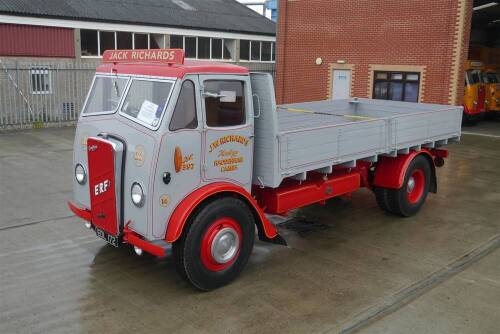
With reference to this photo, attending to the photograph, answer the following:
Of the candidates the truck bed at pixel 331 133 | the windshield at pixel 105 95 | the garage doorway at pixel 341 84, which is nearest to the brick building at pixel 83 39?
the garage doorway at pixel 341 84

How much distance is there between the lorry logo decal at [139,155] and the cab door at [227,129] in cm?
61

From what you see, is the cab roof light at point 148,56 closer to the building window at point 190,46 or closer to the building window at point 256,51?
the building window at point 190,46

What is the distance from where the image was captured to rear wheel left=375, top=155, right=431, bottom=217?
7793mm

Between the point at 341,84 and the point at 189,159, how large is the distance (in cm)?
1539

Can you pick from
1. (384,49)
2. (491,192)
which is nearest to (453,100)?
(384,49)

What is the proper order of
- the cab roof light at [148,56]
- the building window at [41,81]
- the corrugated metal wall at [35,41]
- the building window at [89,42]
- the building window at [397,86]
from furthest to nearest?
1. the building window at [89,42]
2. the corrugated metal wall at [35,41]
3. the building window at [397,86]
4. the building window at [41,81]
5. the cab roof light at [148,56]

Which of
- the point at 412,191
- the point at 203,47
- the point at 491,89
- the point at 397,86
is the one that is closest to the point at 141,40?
the point at 203,47

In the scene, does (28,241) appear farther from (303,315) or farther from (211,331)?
(303,315)

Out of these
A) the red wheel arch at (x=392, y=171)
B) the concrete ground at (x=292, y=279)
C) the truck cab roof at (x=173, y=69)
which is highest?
the truck cab roof at (x=173, y=69)

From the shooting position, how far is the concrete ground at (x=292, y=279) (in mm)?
4707

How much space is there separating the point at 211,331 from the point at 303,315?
91cm

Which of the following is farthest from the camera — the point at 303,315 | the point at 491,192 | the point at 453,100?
the point at 453,100

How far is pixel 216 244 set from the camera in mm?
5223

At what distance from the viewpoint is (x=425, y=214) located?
26.7 feet
